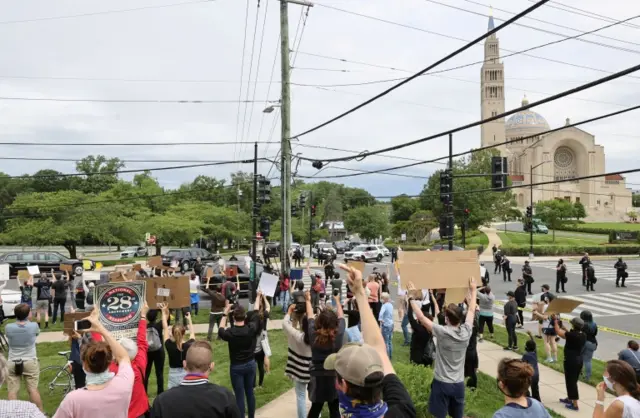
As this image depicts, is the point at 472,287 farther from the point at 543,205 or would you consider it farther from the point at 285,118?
the point at 543,205

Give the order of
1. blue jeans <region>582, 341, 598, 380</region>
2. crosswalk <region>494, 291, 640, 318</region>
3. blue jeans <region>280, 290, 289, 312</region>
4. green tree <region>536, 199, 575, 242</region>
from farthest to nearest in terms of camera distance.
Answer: green tree <region>536, 199, 575, 242</region>
crosswalk <region>494, 291, 640, 318</region>
blue jeans <region>280, 290, 289, 312</region>
blue jeans <region>582, 341, 598, 380</region>

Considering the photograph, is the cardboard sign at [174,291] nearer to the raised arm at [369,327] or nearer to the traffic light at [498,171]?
the raised arm at [369,327]

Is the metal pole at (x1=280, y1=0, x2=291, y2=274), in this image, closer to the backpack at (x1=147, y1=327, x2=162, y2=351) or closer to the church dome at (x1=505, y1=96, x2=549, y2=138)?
the backpack at (x1=147, y1=327, x2=162, y2=351)

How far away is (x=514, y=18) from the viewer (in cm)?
659

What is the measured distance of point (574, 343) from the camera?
26.9ft

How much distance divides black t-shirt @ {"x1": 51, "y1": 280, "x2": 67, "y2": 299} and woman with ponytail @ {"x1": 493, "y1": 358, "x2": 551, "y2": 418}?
14181mm

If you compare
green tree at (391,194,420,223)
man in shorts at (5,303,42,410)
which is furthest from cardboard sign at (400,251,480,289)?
green tree at (391,194,420,223)

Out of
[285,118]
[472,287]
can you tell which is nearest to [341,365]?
[472,287]

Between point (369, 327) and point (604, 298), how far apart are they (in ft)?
75.1

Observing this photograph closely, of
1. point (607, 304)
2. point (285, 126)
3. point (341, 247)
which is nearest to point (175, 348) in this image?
point (285, 126)

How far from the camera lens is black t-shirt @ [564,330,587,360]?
8133 mm

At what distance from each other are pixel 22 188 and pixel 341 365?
3270 inches

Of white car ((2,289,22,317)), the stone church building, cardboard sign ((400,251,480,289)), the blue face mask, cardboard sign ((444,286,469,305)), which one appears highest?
the stone church building

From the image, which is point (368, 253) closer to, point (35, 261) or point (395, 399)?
point (35, 261)
